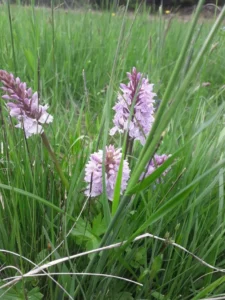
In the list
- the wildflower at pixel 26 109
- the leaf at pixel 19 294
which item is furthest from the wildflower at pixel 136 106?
the leaf at pixel 19 294

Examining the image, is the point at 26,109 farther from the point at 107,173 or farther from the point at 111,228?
the point at 111,228

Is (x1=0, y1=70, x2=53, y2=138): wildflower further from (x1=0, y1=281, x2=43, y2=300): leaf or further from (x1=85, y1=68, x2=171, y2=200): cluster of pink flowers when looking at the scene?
(x1=0, y1=281, x2=43, y2=300): leaf

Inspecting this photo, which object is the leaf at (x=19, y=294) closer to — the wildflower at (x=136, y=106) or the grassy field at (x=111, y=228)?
the grassy field at (x=111, y=228)

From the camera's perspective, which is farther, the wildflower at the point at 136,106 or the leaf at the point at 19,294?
the wildflower at the point at 136,106

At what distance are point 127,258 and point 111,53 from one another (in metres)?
1.33

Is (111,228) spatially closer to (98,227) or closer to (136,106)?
(98,227)

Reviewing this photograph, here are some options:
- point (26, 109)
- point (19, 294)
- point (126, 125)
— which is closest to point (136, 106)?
point (126, 125)

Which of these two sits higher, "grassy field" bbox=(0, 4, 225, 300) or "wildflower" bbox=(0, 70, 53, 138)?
"wildflower" bbox=(0, 70, 53, 138)

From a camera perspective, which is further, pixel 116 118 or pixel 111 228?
pixel 116 118

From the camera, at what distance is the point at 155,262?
0.61 m

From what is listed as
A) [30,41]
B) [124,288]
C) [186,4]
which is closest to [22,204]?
[124,288]

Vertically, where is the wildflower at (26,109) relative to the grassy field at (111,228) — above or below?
above

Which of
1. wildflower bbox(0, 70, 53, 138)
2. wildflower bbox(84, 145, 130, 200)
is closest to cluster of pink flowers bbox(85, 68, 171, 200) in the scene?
wildflower bbox(84, 145, 130, 200)

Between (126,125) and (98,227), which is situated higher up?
(126,125)
